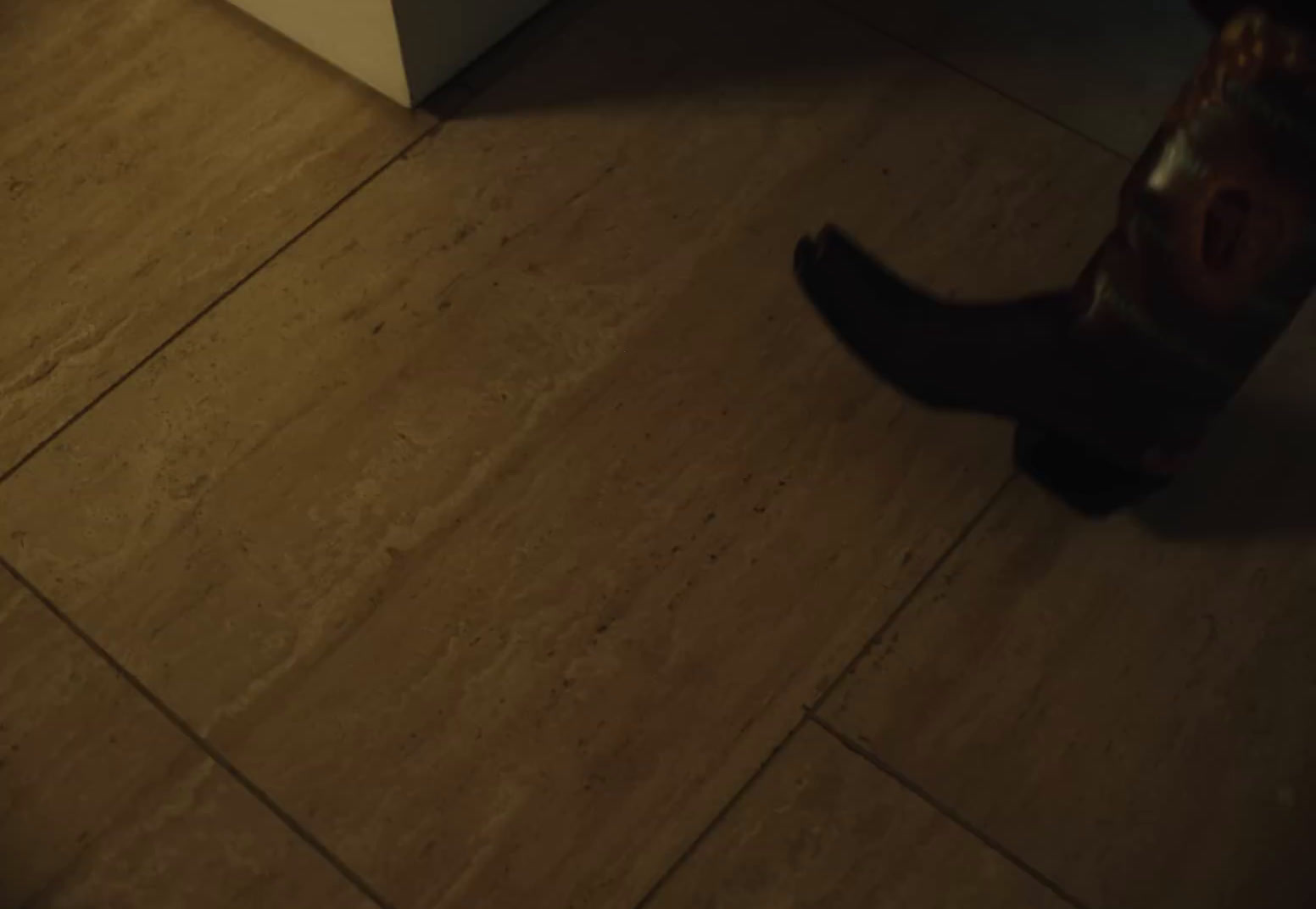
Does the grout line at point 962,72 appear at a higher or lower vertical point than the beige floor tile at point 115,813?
higher

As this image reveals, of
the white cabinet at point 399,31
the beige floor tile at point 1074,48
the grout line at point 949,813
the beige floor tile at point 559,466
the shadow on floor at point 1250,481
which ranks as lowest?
the grout line at point 949,813

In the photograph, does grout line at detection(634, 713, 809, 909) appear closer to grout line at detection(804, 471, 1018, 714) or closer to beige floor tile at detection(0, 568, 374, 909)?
grout line at detection(804, 471, 1018, 714)

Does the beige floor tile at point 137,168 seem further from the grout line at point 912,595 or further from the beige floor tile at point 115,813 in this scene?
the grout line at point 912,595

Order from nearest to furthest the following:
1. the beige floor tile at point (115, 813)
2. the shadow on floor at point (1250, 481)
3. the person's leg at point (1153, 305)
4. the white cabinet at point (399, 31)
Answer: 1. the person's leg at point (1153, 305)
2. the beige floor tile at point (115, 813)
3. the shadow on floor at point (1250, 481)
4. the white cabinet at point (399, 31)

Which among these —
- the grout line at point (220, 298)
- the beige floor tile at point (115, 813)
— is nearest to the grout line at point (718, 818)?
the beige floor tile at point (115, 813)

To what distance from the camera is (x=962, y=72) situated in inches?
50.4

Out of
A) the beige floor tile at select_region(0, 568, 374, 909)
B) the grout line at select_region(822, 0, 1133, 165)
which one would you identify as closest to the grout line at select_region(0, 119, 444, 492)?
the beige floor tile at select_region(0, 568, 374, 909)

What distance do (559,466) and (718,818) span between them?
284mm

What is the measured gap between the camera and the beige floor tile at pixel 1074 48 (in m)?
1.26

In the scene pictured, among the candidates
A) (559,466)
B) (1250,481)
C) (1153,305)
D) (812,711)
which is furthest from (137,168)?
(1250,481)

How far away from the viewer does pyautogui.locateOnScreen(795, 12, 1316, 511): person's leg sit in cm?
79

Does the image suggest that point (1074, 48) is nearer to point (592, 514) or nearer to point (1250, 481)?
point (1250, 481)

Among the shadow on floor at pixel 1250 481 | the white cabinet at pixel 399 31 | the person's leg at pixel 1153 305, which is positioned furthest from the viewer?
the white cabinet at pixel 399 31

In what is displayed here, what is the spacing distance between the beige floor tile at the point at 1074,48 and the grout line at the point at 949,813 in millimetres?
595
